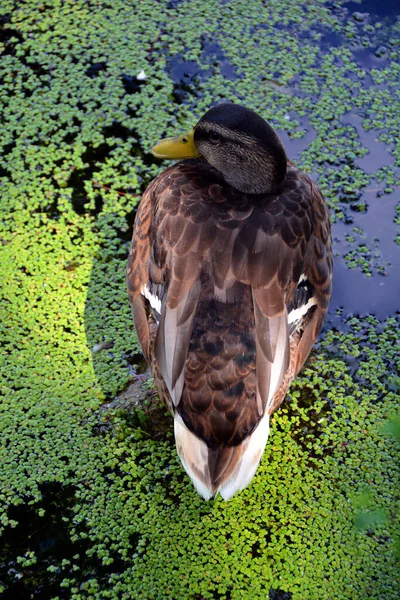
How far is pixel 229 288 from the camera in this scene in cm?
281

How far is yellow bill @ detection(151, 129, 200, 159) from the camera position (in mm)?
3480

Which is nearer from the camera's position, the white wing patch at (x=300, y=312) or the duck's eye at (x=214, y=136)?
the white wing patch at (x=300, y=312)

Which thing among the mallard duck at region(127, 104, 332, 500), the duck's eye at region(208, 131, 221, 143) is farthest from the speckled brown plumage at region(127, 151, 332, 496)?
the duck's eye at region(208, 131, 221, 143)

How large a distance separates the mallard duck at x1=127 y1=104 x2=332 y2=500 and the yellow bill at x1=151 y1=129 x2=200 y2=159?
0.11 meters

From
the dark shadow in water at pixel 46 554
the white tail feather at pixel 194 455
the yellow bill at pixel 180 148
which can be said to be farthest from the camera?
the yellow bill at pixel 180 148

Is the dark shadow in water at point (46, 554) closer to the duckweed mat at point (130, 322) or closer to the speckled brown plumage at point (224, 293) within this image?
the duckweed mat at point (130, 322)

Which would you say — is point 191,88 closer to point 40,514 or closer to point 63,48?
point 63,48

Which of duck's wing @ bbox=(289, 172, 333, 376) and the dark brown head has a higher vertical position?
the dark brown head

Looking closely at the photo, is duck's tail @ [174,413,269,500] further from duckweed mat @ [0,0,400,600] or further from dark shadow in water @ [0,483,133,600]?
dark shadow in water @ [0,483,133,600]

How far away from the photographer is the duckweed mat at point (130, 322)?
3.13 m

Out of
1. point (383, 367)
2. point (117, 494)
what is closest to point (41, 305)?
point (117, 494)

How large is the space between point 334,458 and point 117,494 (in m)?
0.98

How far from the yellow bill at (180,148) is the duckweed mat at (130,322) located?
824 mm

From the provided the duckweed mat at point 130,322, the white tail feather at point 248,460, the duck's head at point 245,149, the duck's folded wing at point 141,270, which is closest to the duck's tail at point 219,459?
the white tail feather at point 248,460
